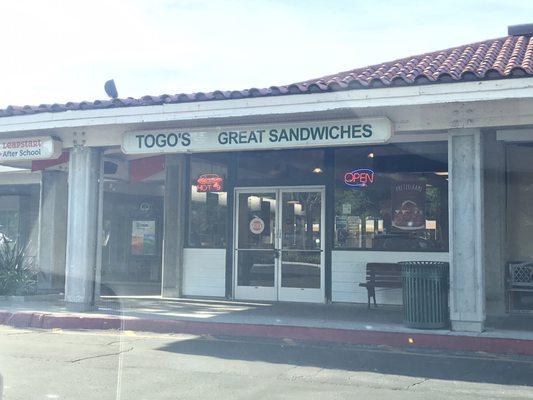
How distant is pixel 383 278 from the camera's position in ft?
40.6

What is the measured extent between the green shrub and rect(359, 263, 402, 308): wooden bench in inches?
287

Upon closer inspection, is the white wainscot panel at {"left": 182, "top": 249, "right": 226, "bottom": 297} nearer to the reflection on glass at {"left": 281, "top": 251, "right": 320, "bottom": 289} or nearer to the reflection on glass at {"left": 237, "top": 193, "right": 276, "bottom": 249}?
the reflection on glass at {"left": 237, "top": 193, "right": 276, "bottom": 249}

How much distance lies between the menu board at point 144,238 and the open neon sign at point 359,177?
24.7ft

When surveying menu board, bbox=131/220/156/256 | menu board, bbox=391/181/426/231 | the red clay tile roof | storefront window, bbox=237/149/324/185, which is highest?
the red clay tile roof

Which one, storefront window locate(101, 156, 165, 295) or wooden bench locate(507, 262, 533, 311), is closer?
wooden bench locate(507, 262, 533, 311)

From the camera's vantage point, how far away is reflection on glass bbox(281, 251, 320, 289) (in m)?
13.4

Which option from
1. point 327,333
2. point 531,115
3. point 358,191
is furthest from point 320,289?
point 531,115

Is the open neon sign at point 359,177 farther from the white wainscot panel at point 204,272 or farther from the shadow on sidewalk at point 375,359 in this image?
the shadow on sidewalk at point 375,359

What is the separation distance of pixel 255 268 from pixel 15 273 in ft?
17.2

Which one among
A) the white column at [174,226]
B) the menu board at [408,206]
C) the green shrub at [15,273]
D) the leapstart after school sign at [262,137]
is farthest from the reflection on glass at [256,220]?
the green shrub at [15,273]

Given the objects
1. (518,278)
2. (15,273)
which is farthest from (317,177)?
(15,273)

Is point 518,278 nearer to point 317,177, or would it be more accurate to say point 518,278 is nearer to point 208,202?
point 317,177

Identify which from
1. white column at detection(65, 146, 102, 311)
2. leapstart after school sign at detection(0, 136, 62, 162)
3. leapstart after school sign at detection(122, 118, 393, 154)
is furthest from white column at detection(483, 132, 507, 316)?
leapstart after school sign at detection(0, 136, 62, 162)

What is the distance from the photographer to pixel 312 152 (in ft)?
44.8
